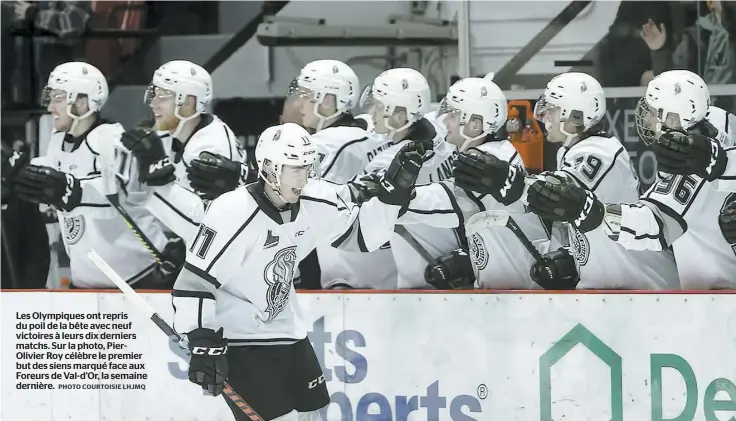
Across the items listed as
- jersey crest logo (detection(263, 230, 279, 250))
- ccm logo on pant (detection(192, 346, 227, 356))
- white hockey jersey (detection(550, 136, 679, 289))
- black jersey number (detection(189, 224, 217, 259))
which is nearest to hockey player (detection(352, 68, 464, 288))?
white hockey jersey (detection(550, 136, 679, 289))

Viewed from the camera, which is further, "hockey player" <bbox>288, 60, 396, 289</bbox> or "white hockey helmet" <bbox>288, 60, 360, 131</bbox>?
"white hockey helmet" <bbox>288, 60, 360, 131</bbox>

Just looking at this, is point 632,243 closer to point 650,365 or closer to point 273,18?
point 650,365

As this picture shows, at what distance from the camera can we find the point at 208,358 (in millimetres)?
3533

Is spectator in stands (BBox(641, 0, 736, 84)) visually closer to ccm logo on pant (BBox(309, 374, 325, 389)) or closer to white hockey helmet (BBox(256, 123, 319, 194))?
white hockey helmet (BBox(256, 123, 319, 194))

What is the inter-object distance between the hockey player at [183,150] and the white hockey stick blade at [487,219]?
2.72ft

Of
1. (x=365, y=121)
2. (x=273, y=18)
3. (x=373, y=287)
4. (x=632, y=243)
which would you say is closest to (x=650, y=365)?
(x=632, y=243)

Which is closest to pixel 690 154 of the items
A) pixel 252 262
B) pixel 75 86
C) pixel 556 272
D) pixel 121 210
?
pixel 556 272

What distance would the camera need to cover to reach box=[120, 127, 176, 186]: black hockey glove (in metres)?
4.63

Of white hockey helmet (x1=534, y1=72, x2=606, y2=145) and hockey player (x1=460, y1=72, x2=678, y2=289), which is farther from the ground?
white hockey helmet (x1=534, y1=72, x2=606, y2=145)

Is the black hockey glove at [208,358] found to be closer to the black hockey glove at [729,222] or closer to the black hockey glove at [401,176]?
the black hockey glove at [401,176]

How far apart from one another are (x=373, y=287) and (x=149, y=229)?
3.02 feet

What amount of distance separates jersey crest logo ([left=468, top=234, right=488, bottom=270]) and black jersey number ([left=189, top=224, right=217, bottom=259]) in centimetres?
116

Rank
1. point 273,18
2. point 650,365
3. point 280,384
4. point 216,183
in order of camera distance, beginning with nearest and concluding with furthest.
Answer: point 280,384, point 650,365, point 216,183, point 273,18

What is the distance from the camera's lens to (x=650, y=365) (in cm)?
407
